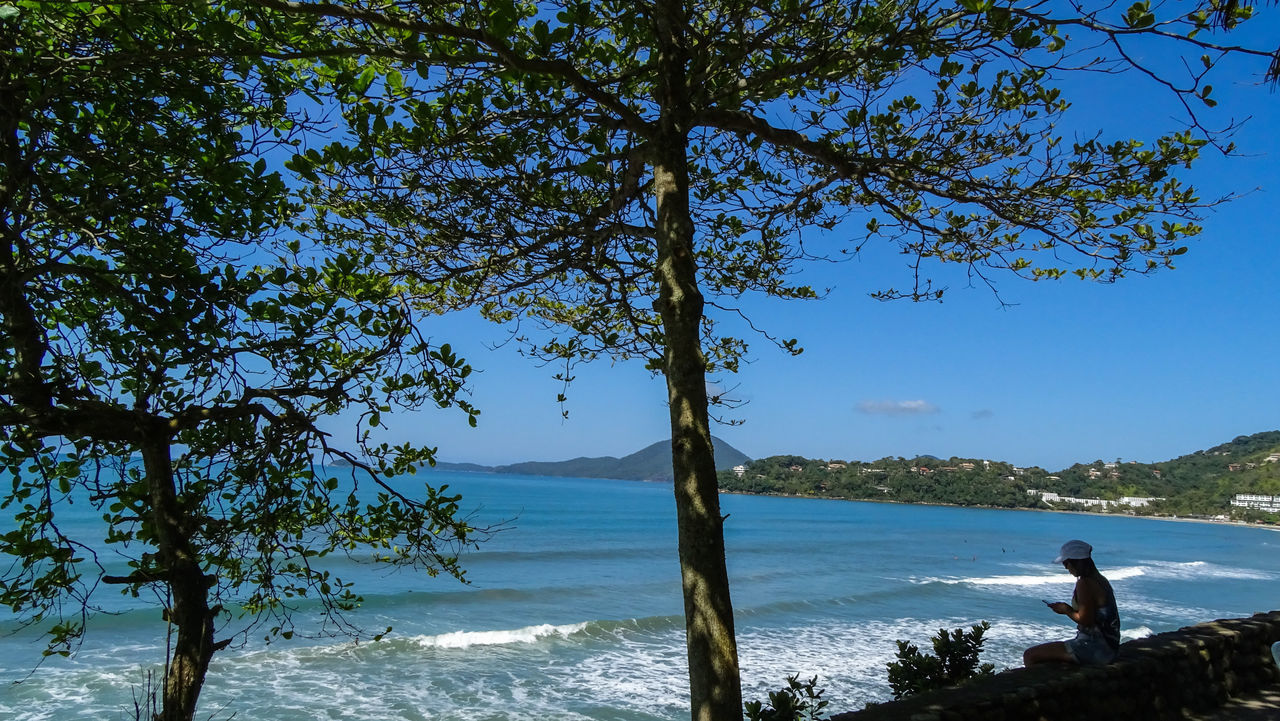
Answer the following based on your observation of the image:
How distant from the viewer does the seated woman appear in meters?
4.89

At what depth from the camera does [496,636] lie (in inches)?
616

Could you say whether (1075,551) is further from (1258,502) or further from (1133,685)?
(1258,502)

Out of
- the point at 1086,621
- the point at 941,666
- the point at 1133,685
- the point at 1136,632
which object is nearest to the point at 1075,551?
the point at 1086,621

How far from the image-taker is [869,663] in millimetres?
13578

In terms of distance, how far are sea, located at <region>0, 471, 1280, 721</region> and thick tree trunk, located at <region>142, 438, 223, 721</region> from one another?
1.05 feet

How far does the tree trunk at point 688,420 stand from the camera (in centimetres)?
318

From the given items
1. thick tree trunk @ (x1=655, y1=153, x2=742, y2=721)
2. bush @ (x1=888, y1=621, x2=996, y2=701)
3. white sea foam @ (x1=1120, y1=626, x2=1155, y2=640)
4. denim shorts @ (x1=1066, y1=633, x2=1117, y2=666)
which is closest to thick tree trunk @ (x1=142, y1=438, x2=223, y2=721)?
thick tree trunk @ (x1=655, y1=153, x2=742, y2=721)

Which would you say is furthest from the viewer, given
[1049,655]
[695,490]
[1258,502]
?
[1258,502]

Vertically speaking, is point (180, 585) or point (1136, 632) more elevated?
point (180, 585)

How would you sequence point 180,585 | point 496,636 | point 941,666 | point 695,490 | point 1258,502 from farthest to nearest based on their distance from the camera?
1. point 1258,502
2. point 496,636
3. point 941,666
4. point 695,490
5. point 180,585

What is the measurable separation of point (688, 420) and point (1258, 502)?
100467 mm

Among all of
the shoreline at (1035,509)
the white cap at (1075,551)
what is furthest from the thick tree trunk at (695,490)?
the shoreline at (1035,509)

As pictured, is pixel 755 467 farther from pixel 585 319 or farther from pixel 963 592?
pixel 585 319

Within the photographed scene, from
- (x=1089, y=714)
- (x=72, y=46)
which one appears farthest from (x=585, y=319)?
(x=1089, y=714)
